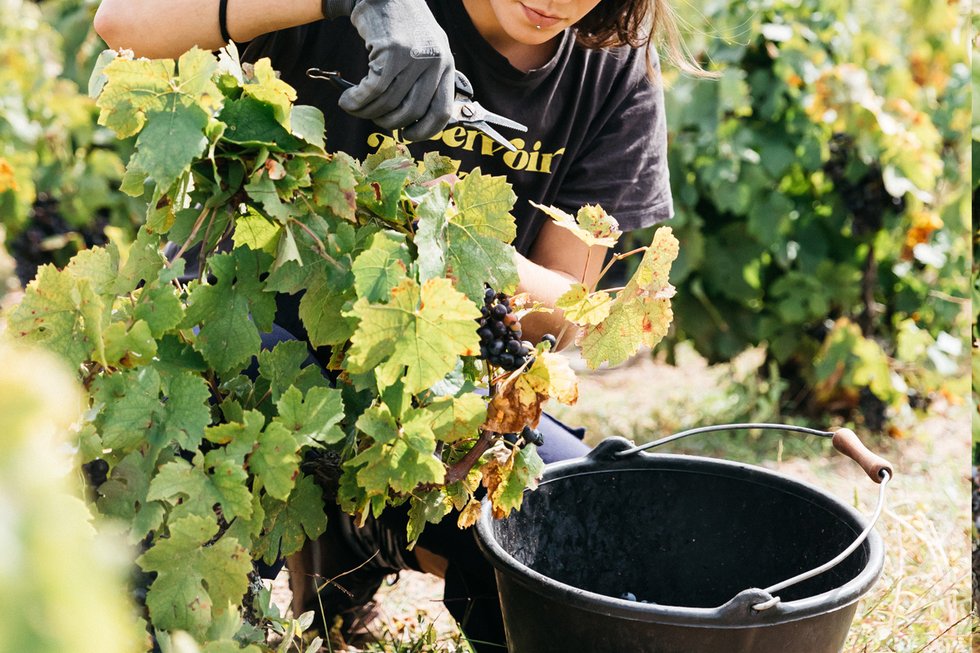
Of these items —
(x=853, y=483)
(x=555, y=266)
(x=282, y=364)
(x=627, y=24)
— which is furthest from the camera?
(x=853, y=483)

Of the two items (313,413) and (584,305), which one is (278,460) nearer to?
(313,413)

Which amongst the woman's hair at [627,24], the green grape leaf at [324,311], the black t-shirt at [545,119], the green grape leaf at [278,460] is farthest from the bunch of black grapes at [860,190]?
the green grape leaf at [278,460]

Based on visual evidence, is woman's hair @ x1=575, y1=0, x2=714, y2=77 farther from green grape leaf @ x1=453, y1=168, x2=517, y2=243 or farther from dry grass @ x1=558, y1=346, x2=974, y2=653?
dry grass @ x1=558, y1=346, x2=974, y2=653

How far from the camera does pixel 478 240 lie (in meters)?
1.12

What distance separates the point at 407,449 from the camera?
1054mm

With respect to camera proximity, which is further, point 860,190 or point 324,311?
point 860,190

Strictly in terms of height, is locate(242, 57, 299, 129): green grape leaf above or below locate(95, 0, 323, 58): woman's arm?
above

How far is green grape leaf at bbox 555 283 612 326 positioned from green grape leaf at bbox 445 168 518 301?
0.07 meters

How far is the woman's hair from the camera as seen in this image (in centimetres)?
178

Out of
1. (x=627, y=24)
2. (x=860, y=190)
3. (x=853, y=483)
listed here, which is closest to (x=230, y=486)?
(x=627, y=24)

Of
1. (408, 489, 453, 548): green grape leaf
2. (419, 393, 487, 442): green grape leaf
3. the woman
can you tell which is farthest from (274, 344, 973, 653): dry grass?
(419, 393, 487, 442): green grape leaf

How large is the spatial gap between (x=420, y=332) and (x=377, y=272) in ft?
0.24

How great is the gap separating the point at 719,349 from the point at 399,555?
1958mm

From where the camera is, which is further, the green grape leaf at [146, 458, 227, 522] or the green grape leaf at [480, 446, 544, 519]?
the green grape leaf at [480, 446, 544, 519]
